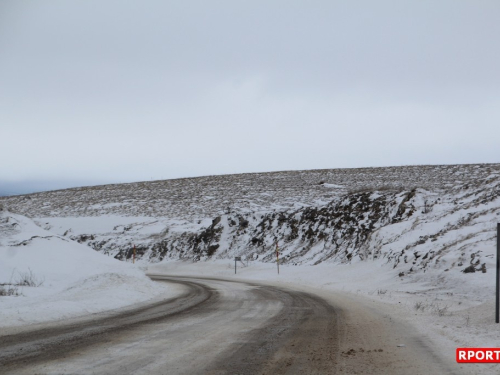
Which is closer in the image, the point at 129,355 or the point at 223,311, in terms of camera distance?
the point at 129,355

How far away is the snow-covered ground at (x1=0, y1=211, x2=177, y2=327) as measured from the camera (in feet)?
36.5

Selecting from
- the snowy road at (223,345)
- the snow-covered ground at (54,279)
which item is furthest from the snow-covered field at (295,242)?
the snowy road at (223,345)

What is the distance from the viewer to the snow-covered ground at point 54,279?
11117 mm

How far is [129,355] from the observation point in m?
6.81

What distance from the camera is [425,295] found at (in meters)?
16.0

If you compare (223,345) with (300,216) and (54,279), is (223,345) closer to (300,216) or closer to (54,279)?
(54,279)

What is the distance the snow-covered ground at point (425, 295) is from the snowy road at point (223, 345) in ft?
1.99

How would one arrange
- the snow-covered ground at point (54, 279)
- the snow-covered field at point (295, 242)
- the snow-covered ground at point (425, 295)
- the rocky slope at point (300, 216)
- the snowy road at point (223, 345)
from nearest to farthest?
the snowy road at point (223, 345) → the snow-covered ground at point (425, 295) → the snow-covered ground at point (54, 279) → the snow-covered field at point (295, 242) → the rocky slope at point (300, 216)

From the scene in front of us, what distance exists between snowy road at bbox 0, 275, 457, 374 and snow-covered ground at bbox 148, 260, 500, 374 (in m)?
0.61

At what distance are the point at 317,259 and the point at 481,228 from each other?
1211 cm

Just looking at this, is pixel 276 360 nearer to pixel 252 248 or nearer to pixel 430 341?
pixel 430 341

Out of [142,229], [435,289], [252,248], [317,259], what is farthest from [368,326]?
[142,229]

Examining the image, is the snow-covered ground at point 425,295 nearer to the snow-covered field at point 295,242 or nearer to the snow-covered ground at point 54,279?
the snow-covered field at point 295,242

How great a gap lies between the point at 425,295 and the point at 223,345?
10.6 m
